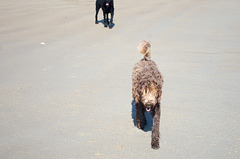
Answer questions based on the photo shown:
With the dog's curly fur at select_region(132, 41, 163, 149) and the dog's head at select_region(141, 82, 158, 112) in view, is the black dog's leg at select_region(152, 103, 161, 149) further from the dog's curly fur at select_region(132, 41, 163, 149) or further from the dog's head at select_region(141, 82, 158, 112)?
the dog's head at select_region(141, 82, 158, 112)

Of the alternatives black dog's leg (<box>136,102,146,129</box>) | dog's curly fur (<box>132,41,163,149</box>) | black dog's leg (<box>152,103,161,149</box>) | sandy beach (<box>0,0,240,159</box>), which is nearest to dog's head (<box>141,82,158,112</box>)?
dog's curly fur (<box>132,41,163,149</box>)

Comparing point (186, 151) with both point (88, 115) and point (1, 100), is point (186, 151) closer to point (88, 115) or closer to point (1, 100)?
point (88, 115)

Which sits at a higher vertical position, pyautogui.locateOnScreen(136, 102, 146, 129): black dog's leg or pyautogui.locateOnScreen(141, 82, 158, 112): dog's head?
pyautogui.locateOnScreen(141, 82, 158, 112): dog's head

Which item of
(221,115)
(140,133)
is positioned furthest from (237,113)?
(140,133)

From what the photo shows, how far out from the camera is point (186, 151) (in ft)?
13.2

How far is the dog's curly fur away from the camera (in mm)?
3664

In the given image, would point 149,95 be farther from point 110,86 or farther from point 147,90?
point 110,86

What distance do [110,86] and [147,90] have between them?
2.66m

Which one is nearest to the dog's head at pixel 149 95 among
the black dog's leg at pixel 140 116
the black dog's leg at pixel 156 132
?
the black dog's leg at pixel 156 132

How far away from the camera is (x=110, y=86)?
6.24 meters

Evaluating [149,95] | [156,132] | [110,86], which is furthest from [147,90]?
[110,86]

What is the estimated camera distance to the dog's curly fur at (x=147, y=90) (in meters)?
3.66

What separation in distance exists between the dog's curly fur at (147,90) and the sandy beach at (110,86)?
0.30 metres

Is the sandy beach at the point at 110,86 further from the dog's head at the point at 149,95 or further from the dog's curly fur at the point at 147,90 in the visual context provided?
the dog's head at the point at 149,95
